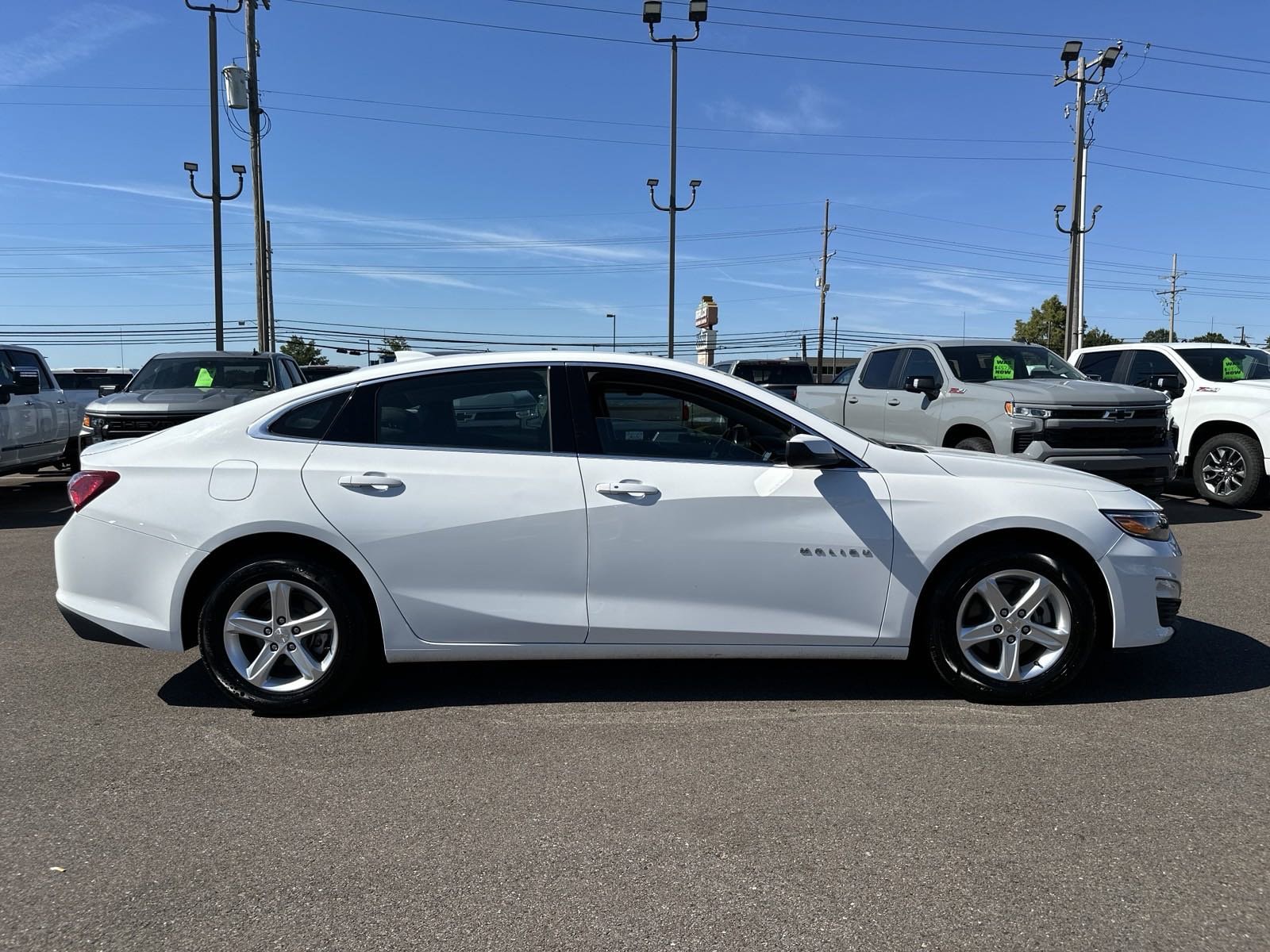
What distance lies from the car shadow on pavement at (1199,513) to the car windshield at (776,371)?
11075 mm

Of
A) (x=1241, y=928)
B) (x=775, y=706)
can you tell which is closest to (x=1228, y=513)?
(x=775, y=706)

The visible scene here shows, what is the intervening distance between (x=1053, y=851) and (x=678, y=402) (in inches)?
91.0

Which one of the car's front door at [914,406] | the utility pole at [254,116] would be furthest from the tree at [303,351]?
the car's front door at [914,406]

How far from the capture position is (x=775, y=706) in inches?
167

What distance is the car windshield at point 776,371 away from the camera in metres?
21.8

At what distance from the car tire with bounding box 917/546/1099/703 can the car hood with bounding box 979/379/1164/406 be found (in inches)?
212

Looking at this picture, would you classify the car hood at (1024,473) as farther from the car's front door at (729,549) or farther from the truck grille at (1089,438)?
the truck grille at (1089,438)

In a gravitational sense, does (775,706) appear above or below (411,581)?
below

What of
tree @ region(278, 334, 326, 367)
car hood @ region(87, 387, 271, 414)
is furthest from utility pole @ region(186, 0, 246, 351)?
tree @ region(278, 334, 326, 367)

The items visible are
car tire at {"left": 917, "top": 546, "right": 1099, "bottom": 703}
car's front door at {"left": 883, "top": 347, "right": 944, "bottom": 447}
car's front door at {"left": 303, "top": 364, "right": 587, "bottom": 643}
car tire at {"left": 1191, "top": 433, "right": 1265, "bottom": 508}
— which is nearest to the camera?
car's front door at {"left": 303, "top": 364, "right": 587, "bottom": 643}

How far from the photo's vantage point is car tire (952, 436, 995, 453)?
372 inches

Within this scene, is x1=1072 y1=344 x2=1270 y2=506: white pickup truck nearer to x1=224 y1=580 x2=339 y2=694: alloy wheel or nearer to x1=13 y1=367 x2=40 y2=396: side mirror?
x1=224 y1=580 x2=339 y2=694: alloy wheel

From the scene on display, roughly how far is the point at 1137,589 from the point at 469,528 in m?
2.94

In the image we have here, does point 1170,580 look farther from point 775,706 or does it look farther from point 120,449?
point 120,449
